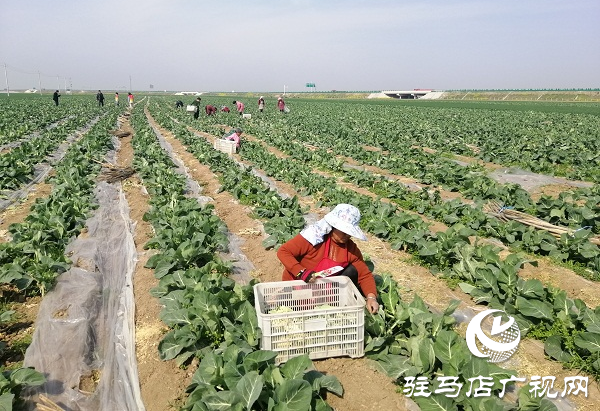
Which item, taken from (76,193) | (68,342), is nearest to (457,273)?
(68,342)

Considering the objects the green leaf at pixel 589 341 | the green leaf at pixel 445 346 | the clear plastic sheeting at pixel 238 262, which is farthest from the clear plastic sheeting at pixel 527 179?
the green leaf at pixel 445 346

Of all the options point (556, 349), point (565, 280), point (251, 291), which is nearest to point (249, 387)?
point (251, 291)

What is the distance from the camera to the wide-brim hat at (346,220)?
3.68 metres

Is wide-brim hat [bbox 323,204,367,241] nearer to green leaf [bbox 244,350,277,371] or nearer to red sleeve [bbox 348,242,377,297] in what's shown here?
red sleeve [bbox 348,242,377,297]

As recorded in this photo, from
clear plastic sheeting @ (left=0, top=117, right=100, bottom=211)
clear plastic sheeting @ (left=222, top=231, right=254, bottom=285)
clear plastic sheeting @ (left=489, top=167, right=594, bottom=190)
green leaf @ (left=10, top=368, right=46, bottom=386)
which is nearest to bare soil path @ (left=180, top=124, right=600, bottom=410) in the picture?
clear plastic sheeting @ (left=222, top=231, right=254, bottom=285)

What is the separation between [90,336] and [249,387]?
214 centimetres

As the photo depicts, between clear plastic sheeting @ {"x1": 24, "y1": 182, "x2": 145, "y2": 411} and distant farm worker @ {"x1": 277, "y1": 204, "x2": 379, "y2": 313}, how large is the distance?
1.73 metres

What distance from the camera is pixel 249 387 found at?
2650 mm

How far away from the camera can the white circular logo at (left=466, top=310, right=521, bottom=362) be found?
3853 mm

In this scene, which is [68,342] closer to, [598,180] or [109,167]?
[109,167]

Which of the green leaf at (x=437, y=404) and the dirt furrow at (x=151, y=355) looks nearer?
the green leaf at (x=437, y=404)

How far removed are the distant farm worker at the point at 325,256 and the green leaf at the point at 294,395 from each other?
50.7 inches

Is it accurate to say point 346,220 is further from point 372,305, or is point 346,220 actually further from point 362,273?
point 372,305

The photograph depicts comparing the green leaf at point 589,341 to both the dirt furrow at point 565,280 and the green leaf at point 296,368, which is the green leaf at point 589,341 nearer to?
the dirt furrow at point 565,280
